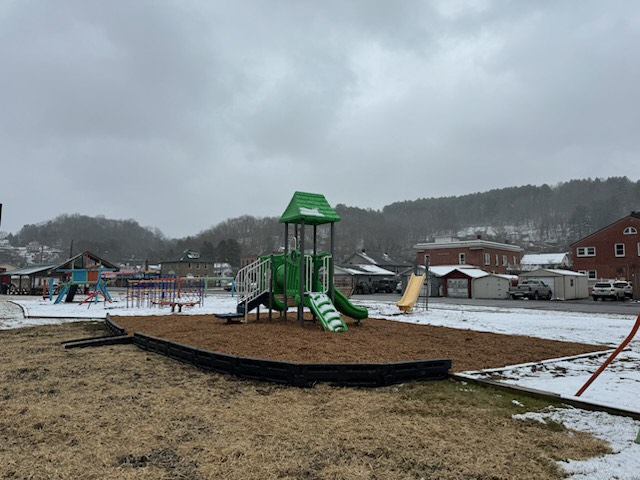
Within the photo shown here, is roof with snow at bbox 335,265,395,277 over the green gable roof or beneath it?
beneath

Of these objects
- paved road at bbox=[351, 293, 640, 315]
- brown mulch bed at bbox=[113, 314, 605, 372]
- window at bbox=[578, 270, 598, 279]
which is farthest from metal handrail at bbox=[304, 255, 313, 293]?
window at bbox=[578, 270, 598, 279]

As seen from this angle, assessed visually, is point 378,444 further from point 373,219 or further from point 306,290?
point 373,219

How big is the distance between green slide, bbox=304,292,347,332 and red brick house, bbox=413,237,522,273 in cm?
4653

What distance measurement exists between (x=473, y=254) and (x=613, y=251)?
14.5 m

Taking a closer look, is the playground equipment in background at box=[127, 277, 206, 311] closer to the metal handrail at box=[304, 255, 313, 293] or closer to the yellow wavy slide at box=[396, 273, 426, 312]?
the metal handrail at box=[304, 255, 313, 293]

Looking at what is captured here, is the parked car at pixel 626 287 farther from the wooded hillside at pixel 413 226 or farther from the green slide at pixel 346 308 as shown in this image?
the wooded hillside at pixel 413 226

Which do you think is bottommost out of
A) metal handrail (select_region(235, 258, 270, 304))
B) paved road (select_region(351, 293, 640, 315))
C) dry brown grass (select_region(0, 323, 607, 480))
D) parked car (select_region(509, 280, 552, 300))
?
paved road (select_region(351, 293, 640, 315))

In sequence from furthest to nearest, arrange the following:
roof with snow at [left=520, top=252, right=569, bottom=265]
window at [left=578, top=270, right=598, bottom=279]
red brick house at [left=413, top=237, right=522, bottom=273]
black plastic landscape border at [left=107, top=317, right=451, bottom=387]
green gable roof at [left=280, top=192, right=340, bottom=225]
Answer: roof with snow at [left=520, top=252, right=569, bottom=265] < red brick house at [left=413, top=237, right=522, bottom=273] < window at [left=578, top=270, right=598, bottom=279] < green gable roof at [left=280, top=192, right=340, bottom=225] < black plastic landscape border at [left=107, top=317, right=451, bottom=387]

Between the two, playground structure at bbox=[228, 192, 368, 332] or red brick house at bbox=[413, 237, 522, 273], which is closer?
playground structure at bbox=[228, 192, 368, 332]

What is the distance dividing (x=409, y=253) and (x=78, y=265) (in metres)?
93.1

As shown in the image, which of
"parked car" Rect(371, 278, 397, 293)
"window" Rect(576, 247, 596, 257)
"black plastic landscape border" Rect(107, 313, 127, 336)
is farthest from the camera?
"parked car" Rect(371, 278, 397, 293)

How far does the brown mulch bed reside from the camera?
26.9 feet

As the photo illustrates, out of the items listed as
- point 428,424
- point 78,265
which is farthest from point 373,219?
point 428,424

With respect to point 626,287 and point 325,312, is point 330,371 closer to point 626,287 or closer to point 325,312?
point 325,312
